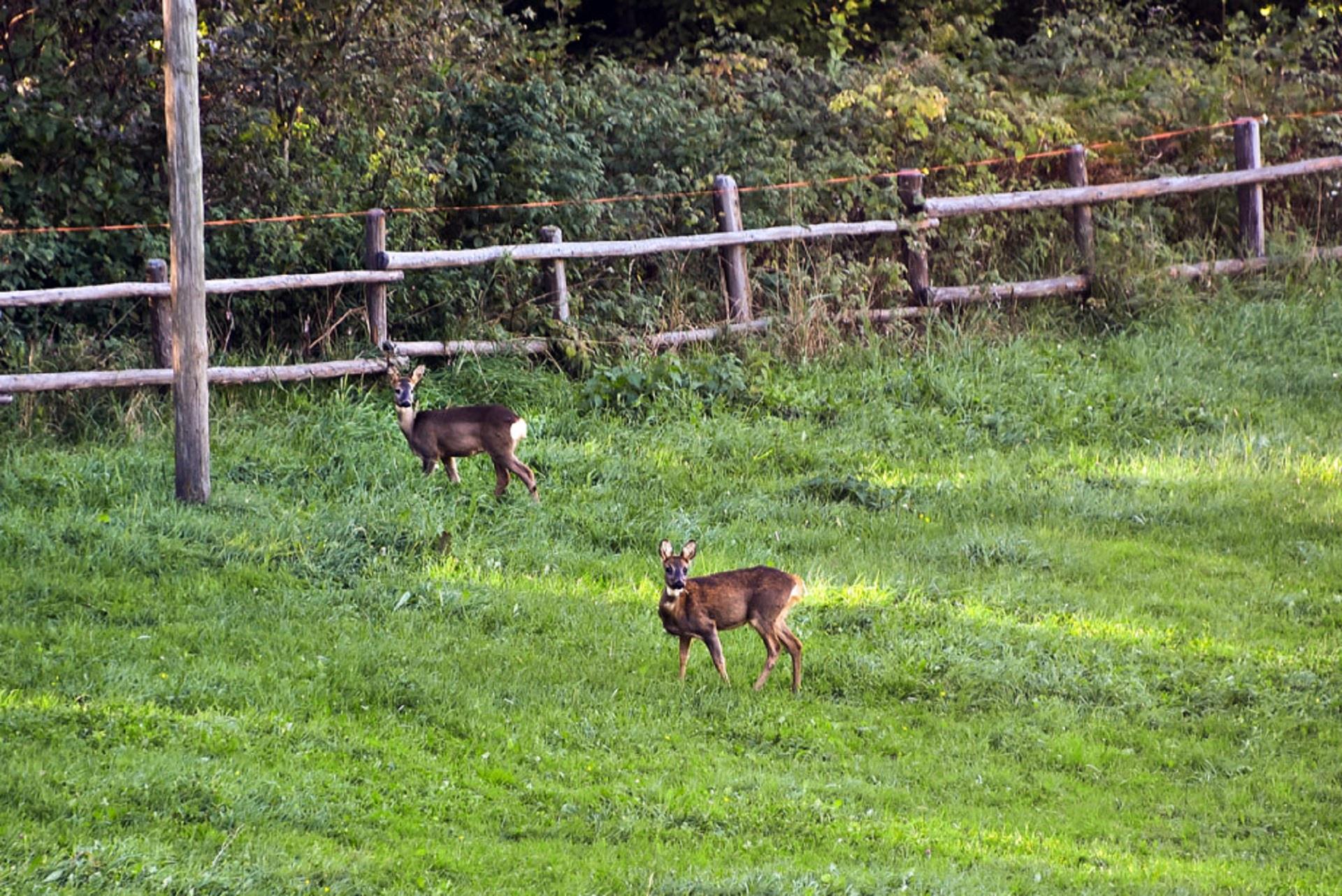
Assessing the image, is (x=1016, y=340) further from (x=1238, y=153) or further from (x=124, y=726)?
(x=124, y=726)

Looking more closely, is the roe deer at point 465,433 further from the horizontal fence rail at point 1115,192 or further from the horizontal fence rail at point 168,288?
the horizontal fence rail at point 1115,192

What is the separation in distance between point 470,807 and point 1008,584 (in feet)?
12.7

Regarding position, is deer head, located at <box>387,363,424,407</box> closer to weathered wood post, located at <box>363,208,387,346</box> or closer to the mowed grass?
the mowed grass

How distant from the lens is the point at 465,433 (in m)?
10.2

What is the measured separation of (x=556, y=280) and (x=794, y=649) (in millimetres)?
6189

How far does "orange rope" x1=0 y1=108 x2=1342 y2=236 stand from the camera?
1255cm

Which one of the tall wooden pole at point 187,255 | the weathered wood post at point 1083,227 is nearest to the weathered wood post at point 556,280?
the tall wooden pole at point 187,255

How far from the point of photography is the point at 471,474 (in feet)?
35.3

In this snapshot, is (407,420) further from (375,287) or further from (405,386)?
(375,287)

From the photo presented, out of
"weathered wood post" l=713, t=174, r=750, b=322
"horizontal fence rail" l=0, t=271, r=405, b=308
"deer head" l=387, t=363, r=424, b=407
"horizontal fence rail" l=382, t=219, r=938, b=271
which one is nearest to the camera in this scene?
"deer head" l=387, t=363, r=424, b=407

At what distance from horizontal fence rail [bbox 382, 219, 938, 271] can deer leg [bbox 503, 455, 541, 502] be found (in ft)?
8.94

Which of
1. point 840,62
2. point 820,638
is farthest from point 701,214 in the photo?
point 820,638

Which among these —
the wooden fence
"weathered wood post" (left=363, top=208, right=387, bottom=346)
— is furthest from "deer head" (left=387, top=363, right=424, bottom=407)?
"weathered wood post" (left=363, top=208, right=387, bottom=346)

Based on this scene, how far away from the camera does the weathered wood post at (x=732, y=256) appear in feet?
45.4
